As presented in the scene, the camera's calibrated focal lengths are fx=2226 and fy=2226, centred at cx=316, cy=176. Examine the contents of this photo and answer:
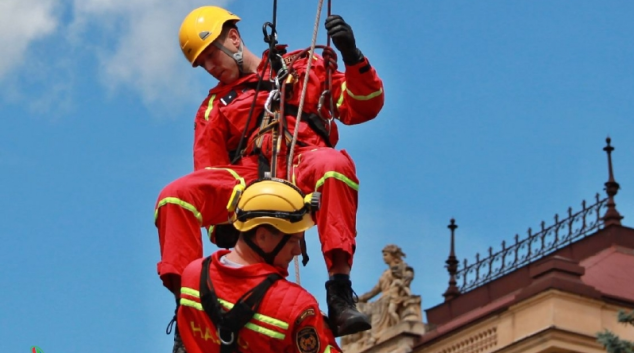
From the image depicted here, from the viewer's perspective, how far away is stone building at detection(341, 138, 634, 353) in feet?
132

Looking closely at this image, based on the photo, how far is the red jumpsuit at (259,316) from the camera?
1041cm

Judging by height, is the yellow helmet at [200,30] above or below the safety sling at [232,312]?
above

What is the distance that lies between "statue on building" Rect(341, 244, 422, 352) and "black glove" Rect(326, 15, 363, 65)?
35.2 meters

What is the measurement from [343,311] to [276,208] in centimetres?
69

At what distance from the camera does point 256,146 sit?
11633 mm

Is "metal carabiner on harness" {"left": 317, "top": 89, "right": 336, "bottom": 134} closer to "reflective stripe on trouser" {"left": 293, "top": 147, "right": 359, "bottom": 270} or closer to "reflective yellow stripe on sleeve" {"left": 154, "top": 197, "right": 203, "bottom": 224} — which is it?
"reflective stripe on trouser" {"left": 293, "top": 147, "right": 359, "bottom": 270}

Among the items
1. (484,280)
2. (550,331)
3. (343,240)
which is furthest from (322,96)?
(484,280)

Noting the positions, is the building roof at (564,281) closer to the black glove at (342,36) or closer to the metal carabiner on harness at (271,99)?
the metal carabiner on harness at (271,99)

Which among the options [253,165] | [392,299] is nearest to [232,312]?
[253,165]

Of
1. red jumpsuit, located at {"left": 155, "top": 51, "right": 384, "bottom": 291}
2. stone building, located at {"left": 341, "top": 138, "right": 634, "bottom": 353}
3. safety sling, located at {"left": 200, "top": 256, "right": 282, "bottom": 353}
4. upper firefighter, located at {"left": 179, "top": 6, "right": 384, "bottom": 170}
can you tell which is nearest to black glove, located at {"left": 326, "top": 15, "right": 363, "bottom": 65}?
red jumpsuit, located at {"left": 155, "top": 51, "right": 384, "bottom": 291}

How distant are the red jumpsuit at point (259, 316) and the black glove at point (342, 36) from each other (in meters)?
1.31

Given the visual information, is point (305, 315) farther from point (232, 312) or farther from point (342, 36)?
point (342, 36)

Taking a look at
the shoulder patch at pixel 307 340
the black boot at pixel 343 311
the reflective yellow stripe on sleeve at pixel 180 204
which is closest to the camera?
the shoulder patch at pixel 307 340

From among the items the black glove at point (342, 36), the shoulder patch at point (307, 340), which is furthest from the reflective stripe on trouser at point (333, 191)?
the shoulder patch at point (307, 340)
